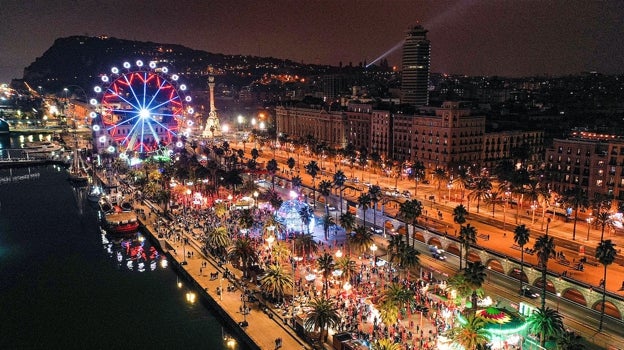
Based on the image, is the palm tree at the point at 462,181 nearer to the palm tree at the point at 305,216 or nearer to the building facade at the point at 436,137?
the building facade at the point at 436,137

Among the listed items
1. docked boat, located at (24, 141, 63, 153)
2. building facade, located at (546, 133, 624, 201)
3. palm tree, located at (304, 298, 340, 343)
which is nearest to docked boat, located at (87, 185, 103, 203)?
docked boat, located at (24, 141, 63, 153)

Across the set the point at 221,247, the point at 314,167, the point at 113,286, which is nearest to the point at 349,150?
the point at 314,167

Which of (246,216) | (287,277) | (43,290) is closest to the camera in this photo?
(287,277)

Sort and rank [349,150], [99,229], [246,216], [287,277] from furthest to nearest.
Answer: [349,150] → [99,229] → [246,216] → [287,277]

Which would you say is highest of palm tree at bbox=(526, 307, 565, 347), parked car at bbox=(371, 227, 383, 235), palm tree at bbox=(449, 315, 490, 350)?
palm tree at bbox=(526, 307, 565, 347)

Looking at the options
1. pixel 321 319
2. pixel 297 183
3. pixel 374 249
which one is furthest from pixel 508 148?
pixel 321 319

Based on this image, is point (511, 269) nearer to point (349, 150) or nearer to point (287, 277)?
point (287, 277)

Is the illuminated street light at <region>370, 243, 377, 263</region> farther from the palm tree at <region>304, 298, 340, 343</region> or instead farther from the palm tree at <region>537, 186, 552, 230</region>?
the palm tree at <region>537, 186, 552, 230</region>

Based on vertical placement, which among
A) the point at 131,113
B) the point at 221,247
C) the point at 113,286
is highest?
the point at 131,113
